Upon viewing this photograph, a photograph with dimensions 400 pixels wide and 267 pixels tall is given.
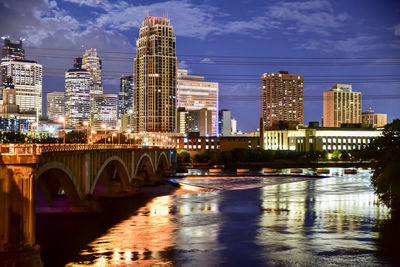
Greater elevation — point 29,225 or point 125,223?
point 29,225

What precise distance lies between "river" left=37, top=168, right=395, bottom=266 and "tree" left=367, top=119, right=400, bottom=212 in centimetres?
346

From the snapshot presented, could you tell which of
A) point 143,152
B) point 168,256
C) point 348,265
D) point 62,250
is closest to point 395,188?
point 348,265

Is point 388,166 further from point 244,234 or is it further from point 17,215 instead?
point 17,215

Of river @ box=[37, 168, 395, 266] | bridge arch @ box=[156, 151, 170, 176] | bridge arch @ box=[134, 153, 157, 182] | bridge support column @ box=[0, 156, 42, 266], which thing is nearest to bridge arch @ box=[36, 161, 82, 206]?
river @ box=[37, 168, 395, 266]

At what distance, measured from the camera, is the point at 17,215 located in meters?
35.0

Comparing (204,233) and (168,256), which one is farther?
(204,233)

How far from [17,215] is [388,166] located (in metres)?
39.4

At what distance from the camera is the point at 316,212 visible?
6900 centimetres

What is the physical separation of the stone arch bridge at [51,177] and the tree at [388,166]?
1370 inches

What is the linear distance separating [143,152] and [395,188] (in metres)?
63.6

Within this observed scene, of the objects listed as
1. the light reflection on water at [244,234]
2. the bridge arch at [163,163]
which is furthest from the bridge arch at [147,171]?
the light reflection on water at [244,234]

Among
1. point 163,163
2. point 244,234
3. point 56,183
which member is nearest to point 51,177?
point 56,183

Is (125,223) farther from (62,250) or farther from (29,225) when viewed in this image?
(29,225)

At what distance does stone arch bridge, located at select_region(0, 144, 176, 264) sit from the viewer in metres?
35.0
